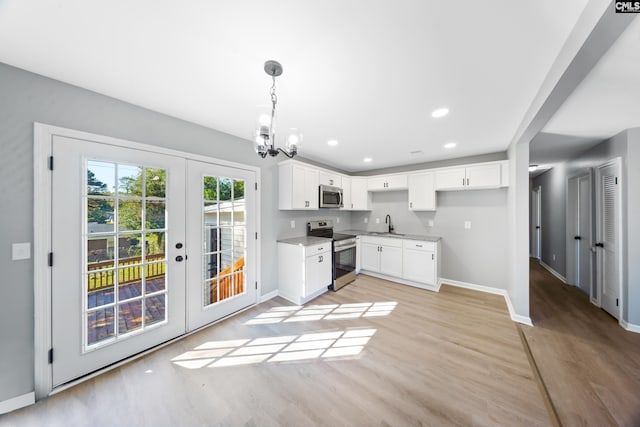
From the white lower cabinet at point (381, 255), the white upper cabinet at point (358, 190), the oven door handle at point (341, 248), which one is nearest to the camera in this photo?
the oven door handle at point (341, 248)

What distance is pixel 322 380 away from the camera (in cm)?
177

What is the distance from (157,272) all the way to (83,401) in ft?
3.29

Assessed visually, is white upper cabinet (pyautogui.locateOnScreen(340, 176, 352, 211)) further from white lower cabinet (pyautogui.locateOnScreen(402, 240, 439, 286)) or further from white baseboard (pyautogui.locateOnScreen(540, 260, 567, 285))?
white baseboard (pyautogui.locateOnScreen(540, 260, 567, 285))

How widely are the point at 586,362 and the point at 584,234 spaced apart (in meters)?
2.74

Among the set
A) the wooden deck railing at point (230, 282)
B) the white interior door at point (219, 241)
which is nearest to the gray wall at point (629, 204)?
the white interior door at point (219, 241)

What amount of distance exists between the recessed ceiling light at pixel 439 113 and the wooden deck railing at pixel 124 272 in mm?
3215

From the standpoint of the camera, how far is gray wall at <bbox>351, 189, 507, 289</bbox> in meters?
3.58

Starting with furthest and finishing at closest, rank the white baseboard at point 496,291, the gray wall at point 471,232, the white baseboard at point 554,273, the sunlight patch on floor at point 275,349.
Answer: the white baseboard at point 554,273, the gray wall at point 471,232, the white baseboard at point 496,291, the sunlight patch on floor at point 275,349

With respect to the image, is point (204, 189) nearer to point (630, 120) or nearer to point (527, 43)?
point (527, 43)

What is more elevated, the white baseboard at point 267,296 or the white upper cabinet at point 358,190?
the white upper cabinet at point 358,190

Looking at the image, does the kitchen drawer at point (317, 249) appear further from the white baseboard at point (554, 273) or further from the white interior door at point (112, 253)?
the white baseboard at point (554, 273)

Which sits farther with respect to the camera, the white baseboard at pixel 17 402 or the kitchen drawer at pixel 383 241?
the kitchen drawer at pixel 383 241

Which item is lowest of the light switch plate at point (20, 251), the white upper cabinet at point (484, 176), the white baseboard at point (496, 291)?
the white baseboard at point (496, 291)

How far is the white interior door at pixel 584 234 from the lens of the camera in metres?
3.41
